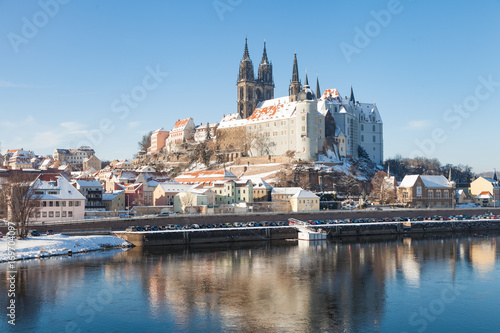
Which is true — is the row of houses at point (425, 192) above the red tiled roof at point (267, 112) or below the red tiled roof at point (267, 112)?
below

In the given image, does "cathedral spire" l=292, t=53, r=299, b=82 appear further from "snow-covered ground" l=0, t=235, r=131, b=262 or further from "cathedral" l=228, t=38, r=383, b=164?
"snow-covered ground" l=0, t=235, r=131, b=262

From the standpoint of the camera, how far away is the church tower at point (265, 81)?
15275 centimetres

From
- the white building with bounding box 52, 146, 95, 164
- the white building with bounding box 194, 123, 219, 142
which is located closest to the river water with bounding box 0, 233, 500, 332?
the white building with bounding box 194, 123, 219, 142

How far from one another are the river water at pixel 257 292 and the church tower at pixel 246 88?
100633mm

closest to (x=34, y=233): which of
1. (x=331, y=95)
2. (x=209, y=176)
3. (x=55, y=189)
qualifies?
(x=55, y=189)

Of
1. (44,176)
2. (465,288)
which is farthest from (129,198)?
(465,288)

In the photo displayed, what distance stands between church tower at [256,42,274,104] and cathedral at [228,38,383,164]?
1.90 meters

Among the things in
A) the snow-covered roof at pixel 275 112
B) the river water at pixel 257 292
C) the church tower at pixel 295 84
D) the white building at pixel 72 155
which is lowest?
the river water at pixel 257 292

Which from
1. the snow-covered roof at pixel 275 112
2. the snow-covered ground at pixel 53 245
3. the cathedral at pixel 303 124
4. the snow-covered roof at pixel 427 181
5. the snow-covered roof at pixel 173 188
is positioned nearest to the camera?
the snow-covered ground at pixel 53 245

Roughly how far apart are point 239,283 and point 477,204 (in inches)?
3313

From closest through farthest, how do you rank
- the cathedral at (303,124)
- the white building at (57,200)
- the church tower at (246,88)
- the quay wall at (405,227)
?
the white building at (57,200)
the quay wall at (405,227)
the cathedral at (303,124)
the church tower at (246,88)

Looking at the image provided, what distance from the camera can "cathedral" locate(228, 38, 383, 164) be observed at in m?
112

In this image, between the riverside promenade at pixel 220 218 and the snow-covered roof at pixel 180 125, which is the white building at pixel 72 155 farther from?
the riverside promenade at pixel 220 218

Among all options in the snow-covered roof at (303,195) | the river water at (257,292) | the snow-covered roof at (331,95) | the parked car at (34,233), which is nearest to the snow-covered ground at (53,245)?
the parked car at (34,233)
